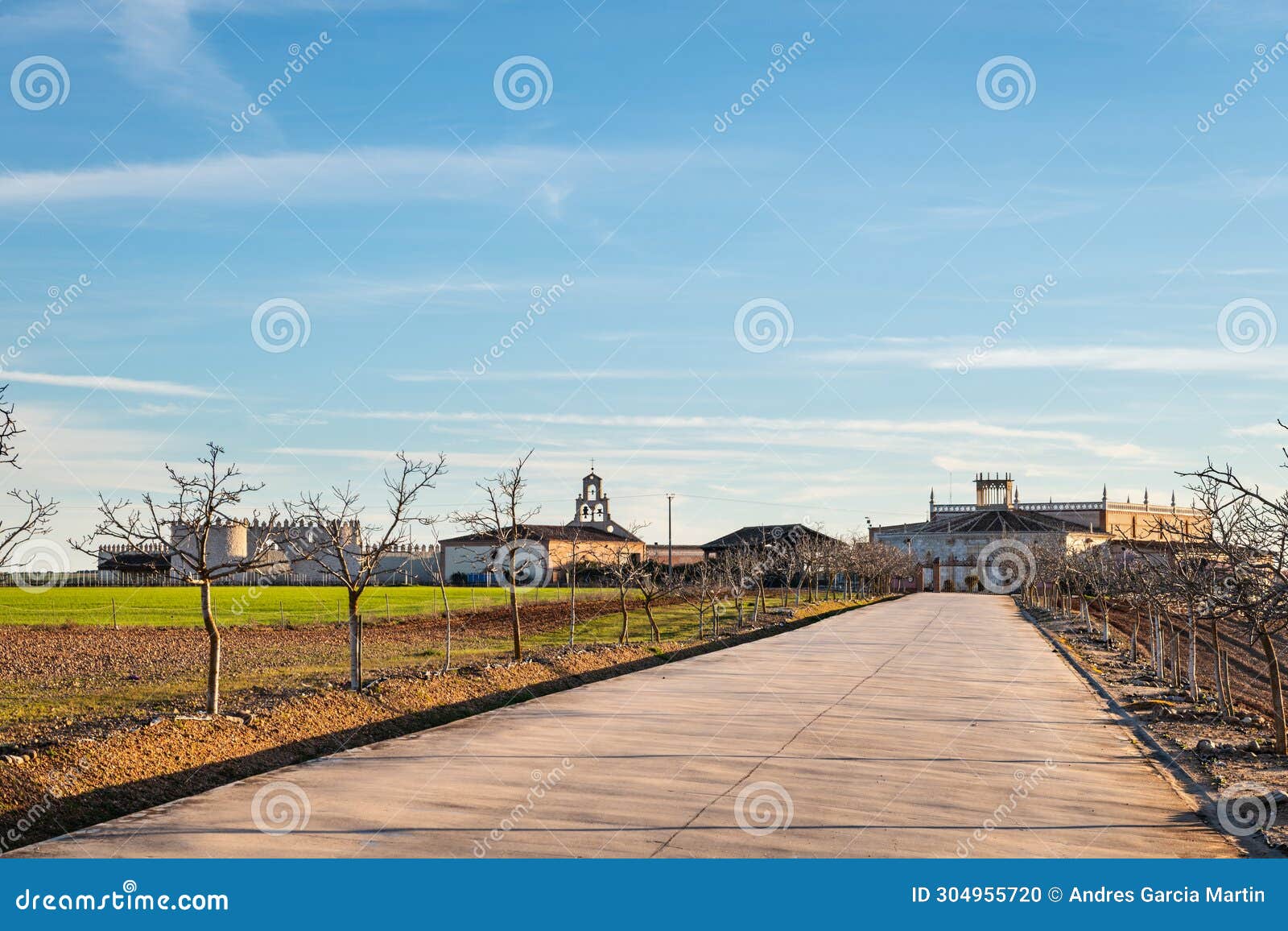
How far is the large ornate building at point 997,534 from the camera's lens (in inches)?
4289

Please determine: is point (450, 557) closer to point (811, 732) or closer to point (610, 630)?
point (610, 630)

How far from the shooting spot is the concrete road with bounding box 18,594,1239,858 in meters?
9.60

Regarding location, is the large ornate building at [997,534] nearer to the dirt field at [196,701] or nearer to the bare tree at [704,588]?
the bare tree at [704,588]

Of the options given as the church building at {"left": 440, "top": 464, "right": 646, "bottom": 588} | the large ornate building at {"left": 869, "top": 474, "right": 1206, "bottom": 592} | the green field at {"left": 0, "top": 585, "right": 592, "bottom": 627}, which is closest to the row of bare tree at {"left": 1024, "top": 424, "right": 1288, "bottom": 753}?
the green field at {"left": 0, "top": 585, "right": 592, "bottom": 627}

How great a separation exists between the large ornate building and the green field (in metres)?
45.8

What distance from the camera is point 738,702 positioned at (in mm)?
19438

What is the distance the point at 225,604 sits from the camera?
195 ft

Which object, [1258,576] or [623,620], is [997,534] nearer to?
[623,620]

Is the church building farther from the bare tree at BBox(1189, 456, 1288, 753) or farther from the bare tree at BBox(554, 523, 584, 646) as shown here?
the bare tree at BBox(1189, 456, 1288, 753)

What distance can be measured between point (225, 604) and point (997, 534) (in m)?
78.6

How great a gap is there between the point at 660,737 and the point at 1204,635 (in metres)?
41.8

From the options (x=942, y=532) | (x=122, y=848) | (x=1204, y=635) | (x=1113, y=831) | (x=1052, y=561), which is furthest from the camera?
(x=942, y=532)

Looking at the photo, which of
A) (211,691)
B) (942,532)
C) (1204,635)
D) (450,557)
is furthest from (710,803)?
(942,532)

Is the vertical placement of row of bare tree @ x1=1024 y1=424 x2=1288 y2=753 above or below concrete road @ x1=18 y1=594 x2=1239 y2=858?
above
